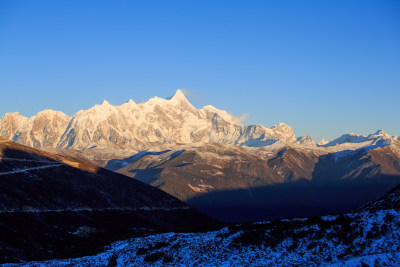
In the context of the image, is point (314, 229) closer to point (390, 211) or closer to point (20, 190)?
point (390, 211)

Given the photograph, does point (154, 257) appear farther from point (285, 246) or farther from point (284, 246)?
point (285, 246)

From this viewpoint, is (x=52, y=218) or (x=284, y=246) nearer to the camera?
(x=284, y=246)

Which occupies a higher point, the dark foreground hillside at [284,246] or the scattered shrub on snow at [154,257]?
the dark foreground hillside at [284,246]

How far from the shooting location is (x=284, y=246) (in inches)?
3125

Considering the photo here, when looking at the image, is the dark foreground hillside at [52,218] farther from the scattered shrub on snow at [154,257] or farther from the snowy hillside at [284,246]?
the scattered shrub on snow at [154,257]

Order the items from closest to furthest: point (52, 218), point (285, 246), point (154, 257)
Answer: point (285, 246) < point (154, 257) < point (52, 218)

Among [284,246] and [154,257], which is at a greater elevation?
[284,246]

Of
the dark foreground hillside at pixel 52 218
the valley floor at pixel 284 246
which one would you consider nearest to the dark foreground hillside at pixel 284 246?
the valley floor at pixel 284 246

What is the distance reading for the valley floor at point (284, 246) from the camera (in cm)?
7350

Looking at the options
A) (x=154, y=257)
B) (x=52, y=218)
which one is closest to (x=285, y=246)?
(x=154, y=257)

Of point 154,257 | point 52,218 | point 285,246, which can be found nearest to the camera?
point 285,246

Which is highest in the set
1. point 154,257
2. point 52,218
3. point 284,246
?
point 52,218

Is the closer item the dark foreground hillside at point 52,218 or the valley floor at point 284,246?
the valley floor at point 284,246

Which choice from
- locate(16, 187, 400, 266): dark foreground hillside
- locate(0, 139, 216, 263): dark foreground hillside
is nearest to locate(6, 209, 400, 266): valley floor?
locate(16, 187, 400, 266): dark foreground hillside
